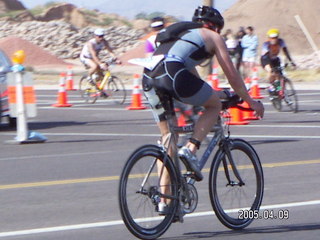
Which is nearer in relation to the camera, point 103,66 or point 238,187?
point 238,187

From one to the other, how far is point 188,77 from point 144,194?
3.32 feet

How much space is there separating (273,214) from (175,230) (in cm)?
114

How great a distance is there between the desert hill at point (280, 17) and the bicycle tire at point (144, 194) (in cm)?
5520

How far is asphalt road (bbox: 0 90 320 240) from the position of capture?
7.69 metres

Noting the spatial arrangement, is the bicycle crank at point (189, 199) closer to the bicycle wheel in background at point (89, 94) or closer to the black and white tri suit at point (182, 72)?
the black and white tri suit at point (182, 72)

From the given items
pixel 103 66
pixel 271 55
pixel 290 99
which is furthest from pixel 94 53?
pixel 290 99

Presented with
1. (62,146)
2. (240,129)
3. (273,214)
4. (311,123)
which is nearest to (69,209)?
(273,214)

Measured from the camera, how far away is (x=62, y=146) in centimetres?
1424

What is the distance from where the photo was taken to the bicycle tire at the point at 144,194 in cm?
686
